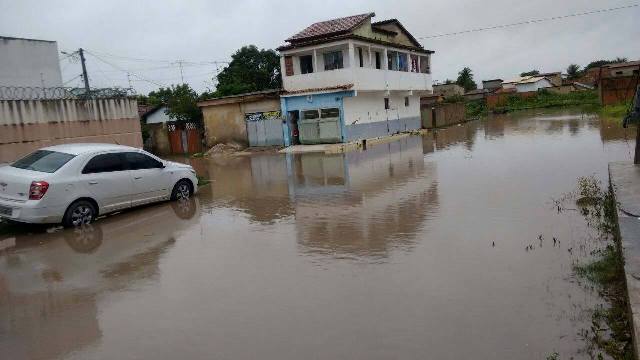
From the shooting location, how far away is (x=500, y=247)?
708 centimetres

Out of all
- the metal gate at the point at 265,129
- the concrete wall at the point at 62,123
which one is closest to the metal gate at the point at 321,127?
the metal gate at the point at 265,129

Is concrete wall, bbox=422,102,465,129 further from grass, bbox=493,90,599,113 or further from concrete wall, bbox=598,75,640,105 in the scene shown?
grass, bbox=493,90,599,113

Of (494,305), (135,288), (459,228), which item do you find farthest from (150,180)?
(494,305)

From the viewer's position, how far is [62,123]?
1661 cm

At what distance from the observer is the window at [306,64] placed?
29.4 meters

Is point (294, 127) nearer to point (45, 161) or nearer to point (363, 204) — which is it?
point (363, 204)

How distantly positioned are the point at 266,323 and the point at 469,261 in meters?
2.92

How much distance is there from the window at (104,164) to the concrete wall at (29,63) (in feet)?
30.9

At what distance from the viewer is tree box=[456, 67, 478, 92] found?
78.5 m

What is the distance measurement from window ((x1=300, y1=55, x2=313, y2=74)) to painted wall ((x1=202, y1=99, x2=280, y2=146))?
2705mm

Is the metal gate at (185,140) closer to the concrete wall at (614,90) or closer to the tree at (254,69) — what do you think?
the tree at (254,69)

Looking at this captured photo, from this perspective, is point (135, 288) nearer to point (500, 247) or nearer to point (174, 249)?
point (174, 249)

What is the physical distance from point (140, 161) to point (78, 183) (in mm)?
1678

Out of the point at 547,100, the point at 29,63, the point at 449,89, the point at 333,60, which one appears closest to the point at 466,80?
the point at 449,89
